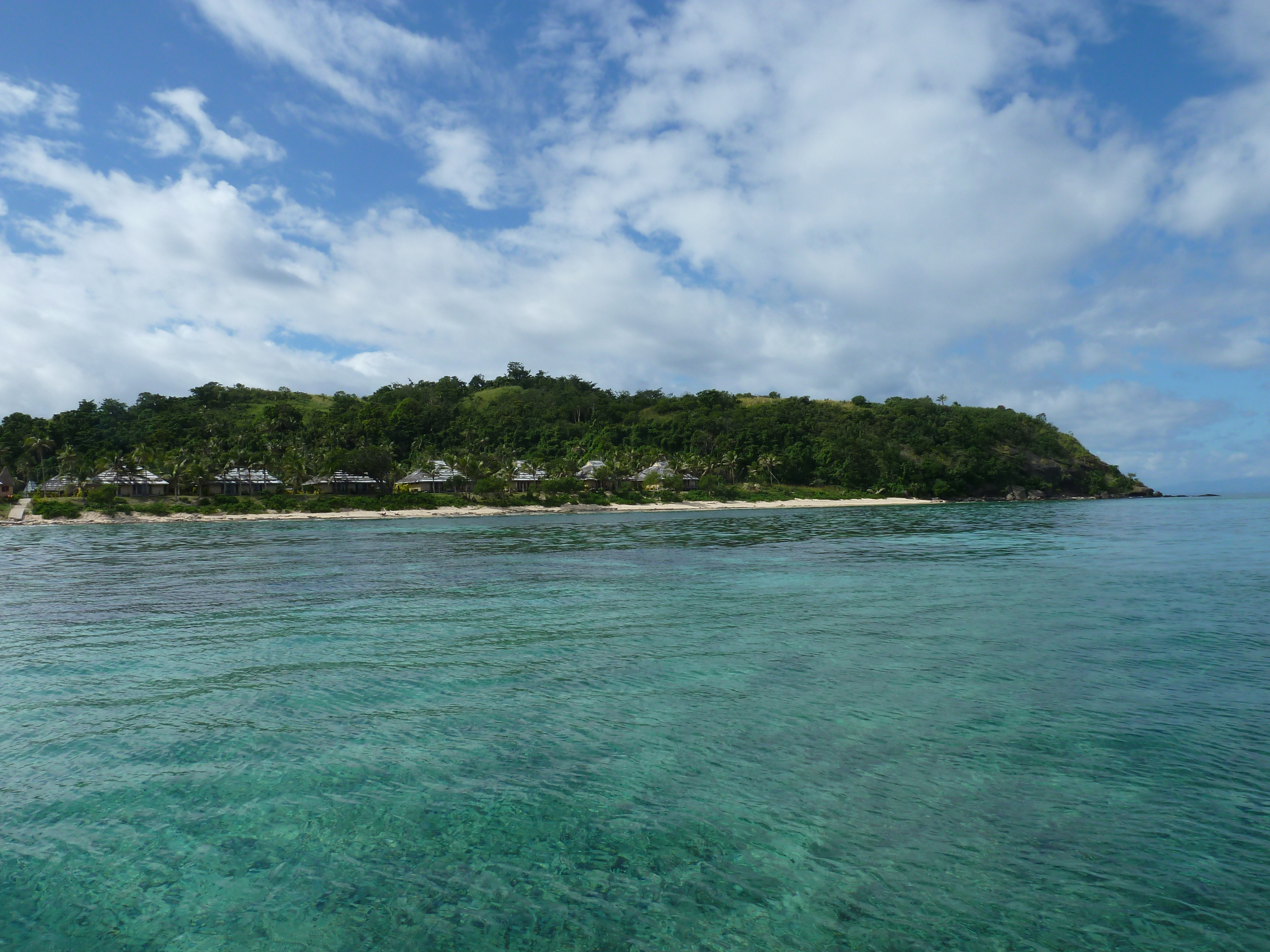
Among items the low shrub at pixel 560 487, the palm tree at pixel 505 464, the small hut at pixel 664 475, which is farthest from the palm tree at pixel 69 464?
the small hut at pixel 664 475

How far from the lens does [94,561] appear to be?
95.1 feet

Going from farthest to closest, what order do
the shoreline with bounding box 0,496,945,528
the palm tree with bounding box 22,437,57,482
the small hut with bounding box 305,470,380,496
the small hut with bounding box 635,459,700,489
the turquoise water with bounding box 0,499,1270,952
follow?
the small hut with bounding box 635,459,700,489, the small hut with bounding box 305,470,380,496, the palm tree with bounding box 22,437,57,482, the shoreline with bounding box 0,496,945,528, the turquoise water with bounding box 0,499,1270,952

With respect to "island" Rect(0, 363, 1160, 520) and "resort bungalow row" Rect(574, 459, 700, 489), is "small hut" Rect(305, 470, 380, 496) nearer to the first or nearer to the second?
"island" Rect(0, 363, 1160, 520)

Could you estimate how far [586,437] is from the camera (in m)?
126

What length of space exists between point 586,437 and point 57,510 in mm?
76907

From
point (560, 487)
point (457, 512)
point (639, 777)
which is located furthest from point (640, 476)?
point (639, 777)

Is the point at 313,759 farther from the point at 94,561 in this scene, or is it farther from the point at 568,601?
the point at 94,561

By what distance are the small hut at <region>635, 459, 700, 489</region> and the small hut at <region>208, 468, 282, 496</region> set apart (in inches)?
1761

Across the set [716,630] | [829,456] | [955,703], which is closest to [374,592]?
[716,630]

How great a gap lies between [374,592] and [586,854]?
16.0 m

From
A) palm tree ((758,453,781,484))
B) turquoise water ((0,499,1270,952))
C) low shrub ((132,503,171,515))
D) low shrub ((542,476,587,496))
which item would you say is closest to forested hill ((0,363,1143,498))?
palm tree ((758,453,781,484))

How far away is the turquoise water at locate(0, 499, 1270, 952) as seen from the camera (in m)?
4.86

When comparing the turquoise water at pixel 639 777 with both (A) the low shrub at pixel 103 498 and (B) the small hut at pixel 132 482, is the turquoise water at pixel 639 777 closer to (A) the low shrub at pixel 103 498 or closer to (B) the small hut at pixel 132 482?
(A) the low shrub at pixel 103 498

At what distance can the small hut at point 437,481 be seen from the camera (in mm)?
90750
